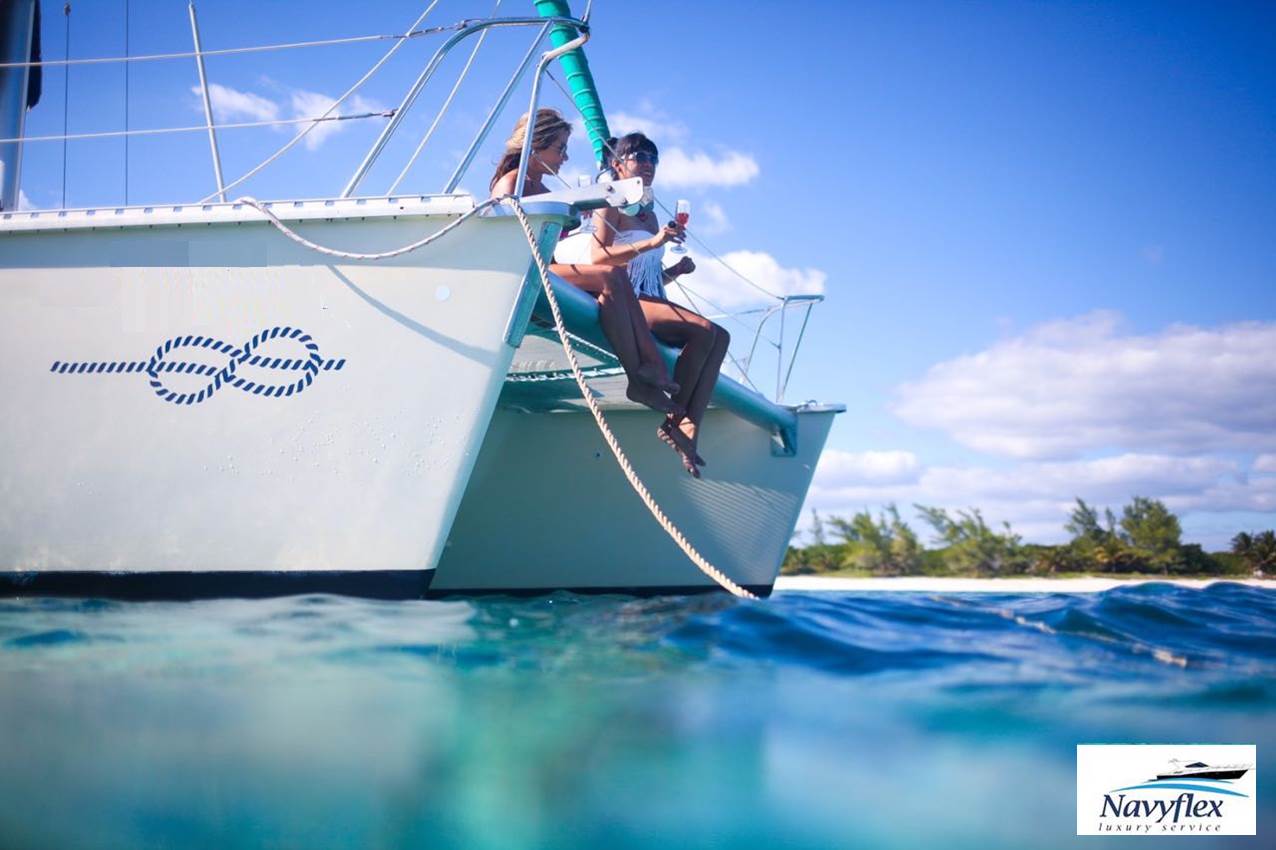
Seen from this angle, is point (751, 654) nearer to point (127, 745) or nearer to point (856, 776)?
point (856, 776)

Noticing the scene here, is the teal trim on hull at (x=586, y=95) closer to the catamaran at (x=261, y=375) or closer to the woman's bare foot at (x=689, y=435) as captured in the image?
the catamaran at (x=261, y=375)

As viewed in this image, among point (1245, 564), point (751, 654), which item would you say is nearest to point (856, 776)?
point (751, 654)

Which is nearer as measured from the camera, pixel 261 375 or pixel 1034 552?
pixel 261 375

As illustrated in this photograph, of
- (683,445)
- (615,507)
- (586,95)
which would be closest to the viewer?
(683,445)

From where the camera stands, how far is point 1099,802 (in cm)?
187

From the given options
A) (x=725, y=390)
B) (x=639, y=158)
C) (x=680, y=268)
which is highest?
(x=639, y=158)

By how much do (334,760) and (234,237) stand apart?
112 inches

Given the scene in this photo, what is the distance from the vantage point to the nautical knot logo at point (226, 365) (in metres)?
3.94

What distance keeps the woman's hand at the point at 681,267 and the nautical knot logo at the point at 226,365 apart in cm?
215

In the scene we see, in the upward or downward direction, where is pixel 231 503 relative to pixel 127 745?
upward

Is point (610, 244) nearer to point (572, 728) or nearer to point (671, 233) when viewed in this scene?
point (671, 233)

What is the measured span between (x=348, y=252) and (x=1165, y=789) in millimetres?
3496

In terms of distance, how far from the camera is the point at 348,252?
398 centimetres

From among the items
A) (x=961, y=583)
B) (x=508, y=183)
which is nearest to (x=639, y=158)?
(x=508, y=183)
